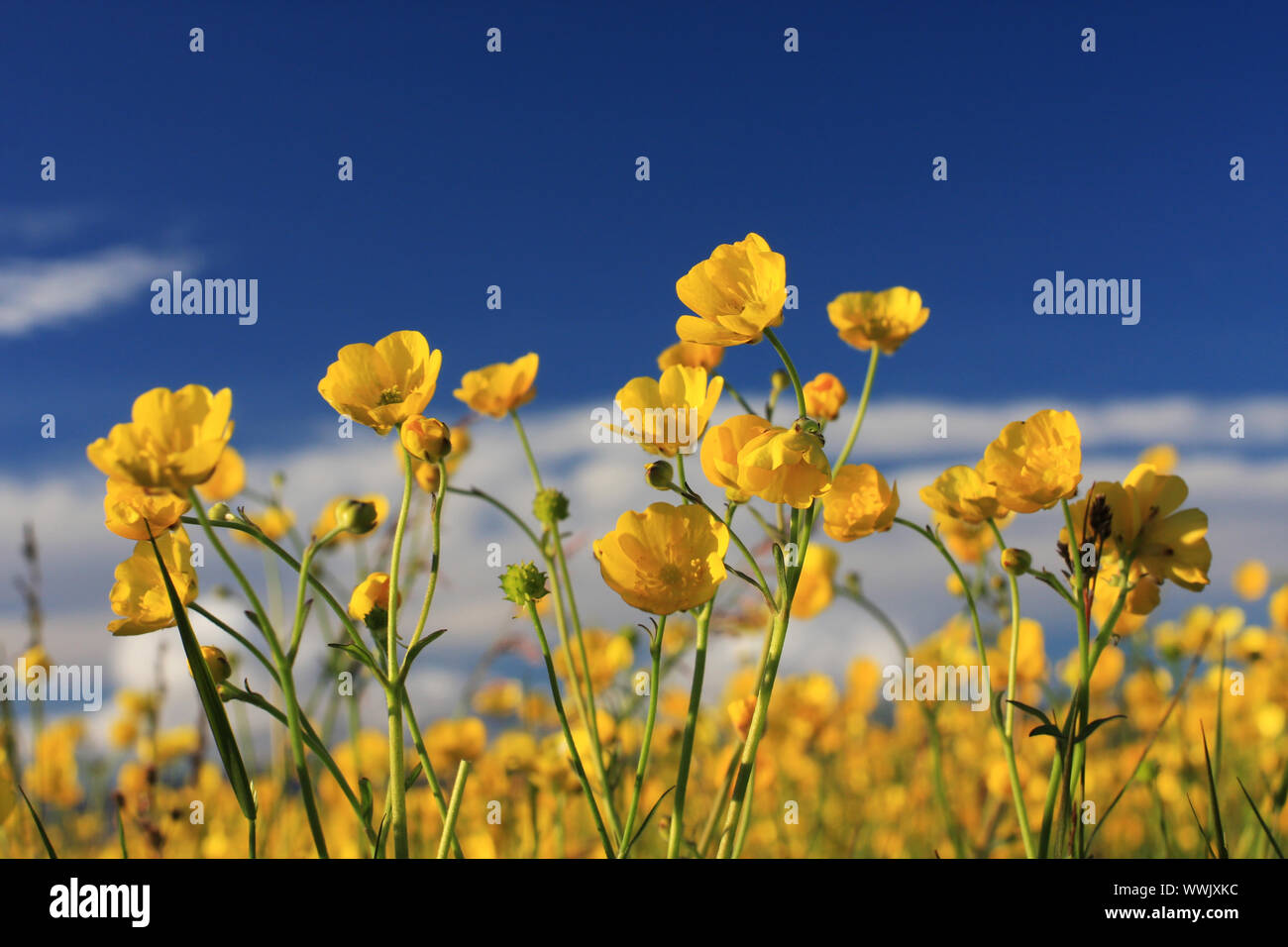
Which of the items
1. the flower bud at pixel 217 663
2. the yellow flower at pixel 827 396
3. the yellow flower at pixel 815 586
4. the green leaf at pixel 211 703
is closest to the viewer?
the green leaf at pixel 211 703

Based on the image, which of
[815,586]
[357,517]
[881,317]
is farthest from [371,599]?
[815,586]

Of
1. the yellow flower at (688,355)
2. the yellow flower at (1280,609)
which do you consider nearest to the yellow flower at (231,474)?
the yellow flower at (688,355)

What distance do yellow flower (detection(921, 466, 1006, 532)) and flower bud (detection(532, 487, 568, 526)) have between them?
47cm

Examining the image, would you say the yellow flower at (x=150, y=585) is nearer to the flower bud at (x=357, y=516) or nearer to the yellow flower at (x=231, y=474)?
the flower bud at (x=357, y=516)

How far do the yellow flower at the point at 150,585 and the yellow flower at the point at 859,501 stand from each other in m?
0.58

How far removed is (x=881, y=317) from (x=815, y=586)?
594mm

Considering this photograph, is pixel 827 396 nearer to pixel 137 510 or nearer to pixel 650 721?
pixel 650 721

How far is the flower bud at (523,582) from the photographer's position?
34.3 inches

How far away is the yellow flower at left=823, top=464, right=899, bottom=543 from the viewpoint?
808 millimetres

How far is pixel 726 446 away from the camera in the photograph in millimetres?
724
